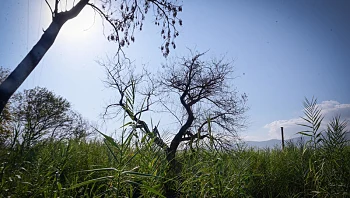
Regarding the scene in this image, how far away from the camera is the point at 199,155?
2.62 metres

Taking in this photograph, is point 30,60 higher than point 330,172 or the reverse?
higher

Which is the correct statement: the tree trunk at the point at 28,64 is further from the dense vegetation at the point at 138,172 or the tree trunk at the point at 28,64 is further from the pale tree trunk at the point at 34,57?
the dense vegetation at the point at 138,172

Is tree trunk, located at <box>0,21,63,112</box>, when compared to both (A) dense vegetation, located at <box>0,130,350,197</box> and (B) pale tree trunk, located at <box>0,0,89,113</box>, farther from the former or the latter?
(A) dense vegetation, located at <box>0,130,350,197</box>

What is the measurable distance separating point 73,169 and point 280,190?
132 inches

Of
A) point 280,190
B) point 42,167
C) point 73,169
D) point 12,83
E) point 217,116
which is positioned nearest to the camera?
point 42,167

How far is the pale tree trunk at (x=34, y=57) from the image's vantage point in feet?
15.2

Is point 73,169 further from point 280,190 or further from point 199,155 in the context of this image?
point 280,190

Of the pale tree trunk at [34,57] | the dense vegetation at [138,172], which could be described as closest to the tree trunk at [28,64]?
the pale tree trunk at [34,57]

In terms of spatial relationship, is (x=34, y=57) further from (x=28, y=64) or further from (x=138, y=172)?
(x=138, y=172)

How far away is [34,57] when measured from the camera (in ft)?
16.5

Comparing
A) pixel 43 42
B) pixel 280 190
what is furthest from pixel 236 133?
pixel 43 42

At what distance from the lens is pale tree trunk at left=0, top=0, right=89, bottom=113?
4.62 metres

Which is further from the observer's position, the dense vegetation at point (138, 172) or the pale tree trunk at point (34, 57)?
the pale tree trunk at point (34, 57)

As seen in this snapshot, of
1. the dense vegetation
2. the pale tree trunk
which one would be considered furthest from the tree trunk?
the dense vegetation
